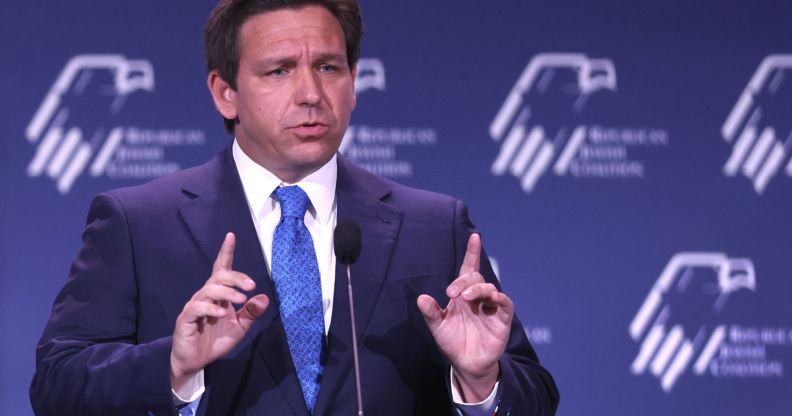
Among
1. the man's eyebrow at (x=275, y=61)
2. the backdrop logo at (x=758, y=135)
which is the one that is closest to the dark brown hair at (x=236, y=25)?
the man's eyebrow at (x=275, y=61)

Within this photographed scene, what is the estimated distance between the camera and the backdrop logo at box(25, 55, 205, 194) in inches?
144

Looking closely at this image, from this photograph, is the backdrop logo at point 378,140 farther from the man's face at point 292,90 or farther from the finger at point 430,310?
the finger at point 430,310

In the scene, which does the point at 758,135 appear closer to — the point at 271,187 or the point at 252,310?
the point at 271,187

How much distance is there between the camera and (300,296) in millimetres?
2141

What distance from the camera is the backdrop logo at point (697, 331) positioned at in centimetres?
392

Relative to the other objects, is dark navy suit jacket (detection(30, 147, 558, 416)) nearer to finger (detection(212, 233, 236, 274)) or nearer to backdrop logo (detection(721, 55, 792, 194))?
finger (detection(212, 233, 236, 274))

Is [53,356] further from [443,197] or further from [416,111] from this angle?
[416,111]

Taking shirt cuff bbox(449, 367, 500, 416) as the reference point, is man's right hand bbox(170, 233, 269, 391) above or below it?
above

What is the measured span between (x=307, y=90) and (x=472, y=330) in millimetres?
565

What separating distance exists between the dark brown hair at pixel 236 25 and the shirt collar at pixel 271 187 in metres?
0.19

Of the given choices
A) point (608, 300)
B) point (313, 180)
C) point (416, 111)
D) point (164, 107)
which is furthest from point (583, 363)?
point (313, 180)

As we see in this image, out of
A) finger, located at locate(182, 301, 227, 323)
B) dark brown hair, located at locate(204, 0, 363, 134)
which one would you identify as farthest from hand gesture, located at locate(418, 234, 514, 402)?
dark brown hair, located at locate(204, 0, 363, 134)

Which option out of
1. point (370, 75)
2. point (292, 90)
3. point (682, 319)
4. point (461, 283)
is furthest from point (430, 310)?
point (682, 319)

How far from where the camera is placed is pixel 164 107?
3754 mm
